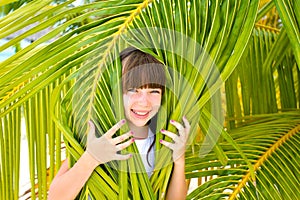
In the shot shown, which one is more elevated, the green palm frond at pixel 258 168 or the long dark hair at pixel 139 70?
the long dark hair at pixel 139 70

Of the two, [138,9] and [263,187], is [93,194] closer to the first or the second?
[138,9]

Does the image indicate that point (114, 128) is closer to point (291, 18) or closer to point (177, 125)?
point (177, 125)

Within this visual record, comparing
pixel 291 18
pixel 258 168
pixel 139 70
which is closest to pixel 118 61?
pixel 139 70

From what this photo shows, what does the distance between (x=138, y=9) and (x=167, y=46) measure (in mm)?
61

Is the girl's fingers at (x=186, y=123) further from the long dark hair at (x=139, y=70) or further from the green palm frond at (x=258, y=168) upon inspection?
the green palm frond at (x=258, y=168)

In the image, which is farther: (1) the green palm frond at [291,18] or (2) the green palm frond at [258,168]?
(2) the green palm frond at [258,168]

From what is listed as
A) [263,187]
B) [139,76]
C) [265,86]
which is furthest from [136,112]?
[265,86]

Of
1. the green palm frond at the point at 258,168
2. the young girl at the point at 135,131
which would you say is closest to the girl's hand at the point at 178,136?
the young girl at the point at 135,131

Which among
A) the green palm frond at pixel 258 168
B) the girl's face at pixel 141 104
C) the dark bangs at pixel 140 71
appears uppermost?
the dark bangs at pixel 140 71

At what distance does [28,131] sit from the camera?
2.50 feet

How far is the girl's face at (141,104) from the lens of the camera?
40cm

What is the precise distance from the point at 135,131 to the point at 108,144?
9 centimetres

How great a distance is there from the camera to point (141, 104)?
1.35 feet

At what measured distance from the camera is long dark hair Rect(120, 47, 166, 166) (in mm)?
391
